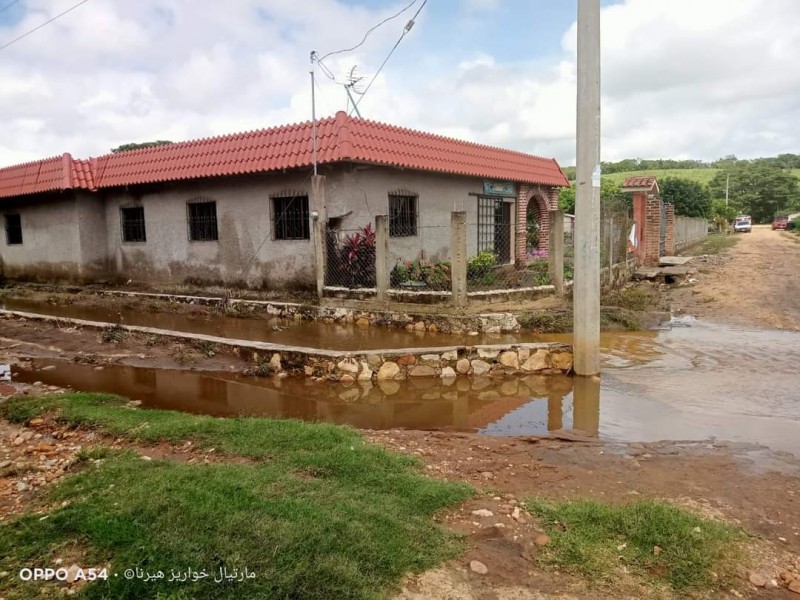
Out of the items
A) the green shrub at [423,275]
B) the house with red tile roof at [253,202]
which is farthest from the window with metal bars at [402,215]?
the green shrub at [423,275]

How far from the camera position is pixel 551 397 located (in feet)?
22.1

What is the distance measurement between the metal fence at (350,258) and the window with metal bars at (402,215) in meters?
1.43

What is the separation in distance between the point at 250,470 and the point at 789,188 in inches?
3281

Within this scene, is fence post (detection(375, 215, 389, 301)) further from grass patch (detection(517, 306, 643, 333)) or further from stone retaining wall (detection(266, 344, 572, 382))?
stone retaining wall (detection(266, 344, 572, 382))

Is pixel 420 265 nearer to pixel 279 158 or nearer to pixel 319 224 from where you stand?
pixel 319 224

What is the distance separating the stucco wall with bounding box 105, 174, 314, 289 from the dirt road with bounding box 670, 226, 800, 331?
877 centimetres

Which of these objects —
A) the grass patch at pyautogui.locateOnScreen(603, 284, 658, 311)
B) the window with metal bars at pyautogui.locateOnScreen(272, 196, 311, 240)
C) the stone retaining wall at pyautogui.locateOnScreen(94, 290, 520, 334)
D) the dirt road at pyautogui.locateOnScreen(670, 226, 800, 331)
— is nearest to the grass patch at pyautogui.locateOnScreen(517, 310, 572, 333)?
the stone retaining wall at pyautogui.locateOnScreen(94, 290, 520, 334)

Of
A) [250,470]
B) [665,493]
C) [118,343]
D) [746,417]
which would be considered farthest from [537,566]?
[118,343]

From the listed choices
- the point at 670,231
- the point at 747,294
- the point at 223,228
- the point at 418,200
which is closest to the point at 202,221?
the point at 223,228

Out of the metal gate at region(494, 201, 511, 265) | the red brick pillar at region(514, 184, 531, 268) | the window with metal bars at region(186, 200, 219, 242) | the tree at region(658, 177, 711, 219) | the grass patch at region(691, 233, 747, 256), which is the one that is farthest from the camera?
the tree at region(658, 177, 711, 219)

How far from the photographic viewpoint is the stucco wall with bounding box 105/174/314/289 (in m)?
12.8

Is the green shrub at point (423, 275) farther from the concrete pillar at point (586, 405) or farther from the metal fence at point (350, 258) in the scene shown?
the concrete pillar at point (586, 405)

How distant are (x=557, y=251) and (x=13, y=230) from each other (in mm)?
18129

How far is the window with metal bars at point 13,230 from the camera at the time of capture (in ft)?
61.7
